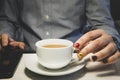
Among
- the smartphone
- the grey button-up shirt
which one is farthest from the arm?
the smartphone

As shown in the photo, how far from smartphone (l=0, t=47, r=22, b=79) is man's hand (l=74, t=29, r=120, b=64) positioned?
186mm

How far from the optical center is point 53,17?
1080 millimetres

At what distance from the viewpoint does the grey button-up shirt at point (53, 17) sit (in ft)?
3.53

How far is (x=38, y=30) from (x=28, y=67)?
43 centimetres

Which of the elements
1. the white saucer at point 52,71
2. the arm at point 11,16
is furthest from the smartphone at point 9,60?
the arm at point 11,16

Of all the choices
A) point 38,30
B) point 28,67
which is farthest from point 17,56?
point 38,30

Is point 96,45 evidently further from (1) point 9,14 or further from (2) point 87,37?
(1) point 9,14

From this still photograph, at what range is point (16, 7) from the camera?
1.14 meters

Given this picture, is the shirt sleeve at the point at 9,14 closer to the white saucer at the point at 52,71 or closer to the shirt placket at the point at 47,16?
the shirt placket at the point at 47,16

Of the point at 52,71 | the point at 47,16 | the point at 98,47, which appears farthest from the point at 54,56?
the point at 47,16

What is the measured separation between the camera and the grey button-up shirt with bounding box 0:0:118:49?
1.08 meters

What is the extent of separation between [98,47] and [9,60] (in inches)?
10.3

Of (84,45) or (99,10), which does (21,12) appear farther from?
(84,45)

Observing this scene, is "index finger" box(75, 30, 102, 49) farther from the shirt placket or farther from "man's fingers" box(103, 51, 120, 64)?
the shirt placket
